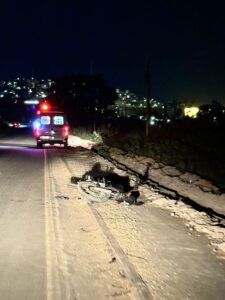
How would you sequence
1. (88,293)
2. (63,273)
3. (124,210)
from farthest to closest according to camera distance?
1. (124,210)
2. (63,273)
3. (88,293)

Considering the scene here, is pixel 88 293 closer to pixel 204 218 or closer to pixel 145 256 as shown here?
pixel 145 256

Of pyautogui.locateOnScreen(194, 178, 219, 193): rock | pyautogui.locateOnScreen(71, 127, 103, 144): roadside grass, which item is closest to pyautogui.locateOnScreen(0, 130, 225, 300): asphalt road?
pyautogui.locateOnScreen(194, 178, 219, 193): rock

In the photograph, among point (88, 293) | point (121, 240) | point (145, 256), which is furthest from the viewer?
point (121, 240)

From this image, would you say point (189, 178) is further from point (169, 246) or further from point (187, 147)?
point (169, 246)

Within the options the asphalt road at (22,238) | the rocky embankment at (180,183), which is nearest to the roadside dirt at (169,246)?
the asphalt road at (22,238)

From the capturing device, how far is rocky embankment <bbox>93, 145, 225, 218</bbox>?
14.0 metres

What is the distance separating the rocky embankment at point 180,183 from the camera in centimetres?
1399

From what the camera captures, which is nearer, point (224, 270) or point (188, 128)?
point (224, 270)

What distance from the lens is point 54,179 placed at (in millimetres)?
15203

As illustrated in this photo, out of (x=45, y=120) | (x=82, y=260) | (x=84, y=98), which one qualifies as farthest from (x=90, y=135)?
(x=82, y=260)

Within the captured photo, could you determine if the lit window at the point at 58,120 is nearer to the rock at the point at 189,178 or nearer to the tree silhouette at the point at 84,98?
the rock at the point at 189,178

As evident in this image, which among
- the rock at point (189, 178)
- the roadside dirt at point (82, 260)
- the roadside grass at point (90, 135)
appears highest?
the roadside grass at point (90, 135)

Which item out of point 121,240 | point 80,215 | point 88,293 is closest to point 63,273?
point 88,293

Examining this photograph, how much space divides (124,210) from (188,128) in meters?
24.5
